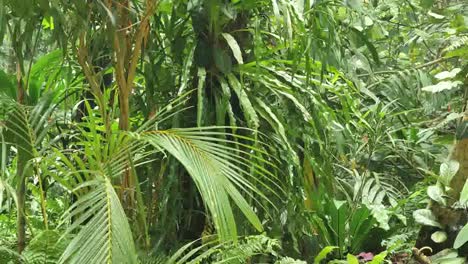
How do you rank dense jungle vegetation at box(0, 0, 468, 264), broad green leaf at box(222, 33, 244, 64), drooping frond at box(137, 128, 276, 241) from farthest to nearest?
broad green leaf at box(222, 33, 244, 64)
dense jungle vegetation at box(0, 0, 468, 264)
drooping frond at box(137, 128, 276, 241)

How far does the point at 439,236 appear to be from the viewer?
222 centimetres

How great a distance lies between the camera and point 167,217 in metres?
2.08

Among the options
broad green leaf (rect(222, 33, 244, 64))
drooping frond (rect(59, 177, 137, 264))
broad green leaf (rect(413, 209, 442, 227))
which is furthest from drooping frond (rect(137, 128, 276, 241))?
broad green leaf (rect(413, 209, 442, 227))

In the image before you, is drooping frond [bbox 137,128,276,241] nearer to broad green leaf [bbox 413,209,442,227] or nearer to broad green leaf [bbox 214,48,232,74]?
broad green leaf [bbox 214,48,232,74]

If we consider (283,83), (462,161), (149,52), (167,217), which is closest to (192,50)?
(149,52)

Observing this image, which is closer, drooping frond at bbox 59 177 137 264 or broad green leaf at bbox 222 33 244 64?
drooping frond at bbox 59 177 137 264

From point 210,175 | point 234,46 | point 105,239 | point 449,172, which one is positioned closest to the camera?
point 105,239

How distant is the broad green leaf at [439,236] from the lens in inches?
87.2

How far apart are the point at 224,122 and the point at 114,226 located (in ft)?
2.68

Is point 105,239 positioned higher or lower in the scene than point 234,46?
lower

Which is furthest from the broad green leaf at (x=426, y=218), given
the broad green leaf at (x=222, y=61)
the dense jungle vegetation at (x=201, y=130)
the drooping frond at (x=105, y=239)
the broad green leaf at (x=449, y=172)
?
the drooping frond at (x=105, y=239)

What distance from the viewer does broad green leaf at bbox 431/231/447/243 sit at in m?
2.21

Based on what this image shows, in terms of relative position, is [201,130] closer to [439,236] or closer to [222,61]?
[222,61]

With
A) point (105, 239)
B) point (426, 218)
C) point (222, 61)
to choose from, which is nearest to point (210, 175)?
point (105, 239)
